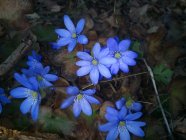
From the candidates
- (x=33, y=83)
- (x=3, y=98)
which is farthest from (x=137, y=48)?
(x=3, y=98)

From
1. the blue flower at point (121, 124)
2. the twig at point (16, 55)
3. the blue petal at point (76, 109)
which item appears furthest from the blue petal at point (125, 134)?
the twig at point (16, 55)

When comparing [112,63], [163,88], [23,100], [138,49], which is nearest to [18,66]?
[23,100]

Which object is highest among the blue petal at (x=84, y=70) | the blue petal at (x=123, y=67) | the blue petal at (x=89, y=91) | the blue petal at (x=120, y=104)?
the blue petal at (x=84, y=70)

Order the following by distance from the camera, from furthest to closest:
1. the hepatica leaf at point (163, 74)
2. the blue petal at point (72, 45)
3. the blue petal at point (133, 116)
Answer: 1. the hepatica leaf at point (163, 74)
2. the blue petal at point (72, 45)
3. the blue petal at point (133, 116)

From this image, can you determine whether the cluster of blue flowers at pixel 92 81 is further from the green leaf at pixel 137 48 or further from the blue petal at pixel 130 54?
the green leaf at pixel 137 48

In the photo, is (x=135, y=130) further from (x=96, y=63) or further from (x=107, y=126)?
(x=96, y=63)

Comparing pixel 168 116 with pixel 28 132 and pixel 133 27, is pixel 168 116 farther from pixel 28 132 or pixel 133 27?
pixel 28 132

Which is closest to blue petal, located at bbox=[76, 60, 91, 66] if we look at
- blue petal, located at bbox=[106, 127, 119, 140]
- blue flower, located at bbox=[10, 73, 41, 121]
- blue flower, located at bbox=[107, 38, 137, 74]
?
blue flower, located at bbox=[107, 38, 137, 74]
